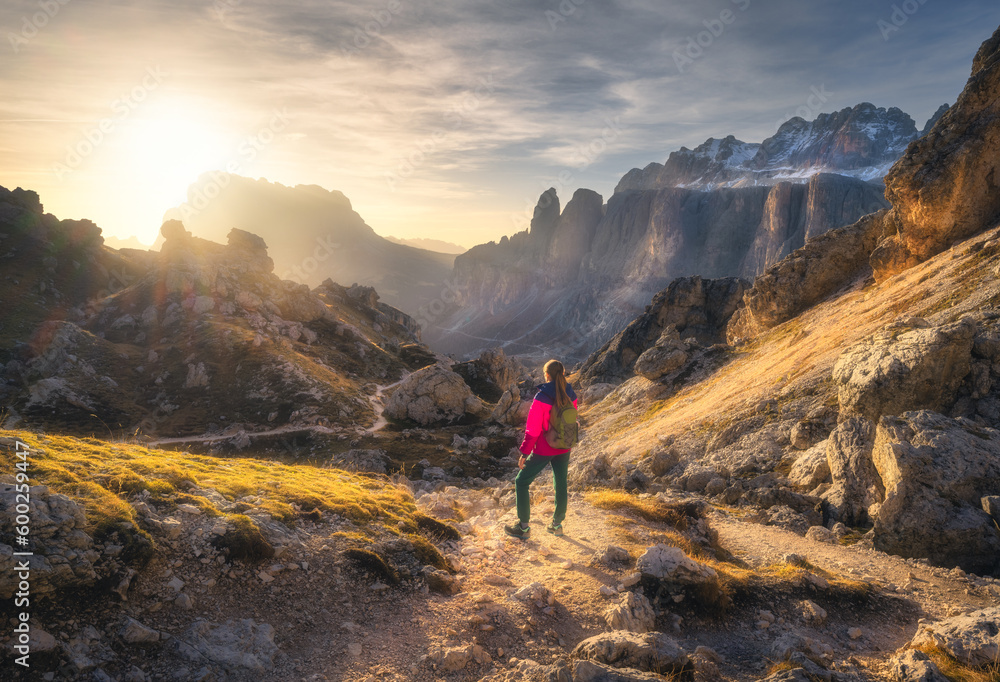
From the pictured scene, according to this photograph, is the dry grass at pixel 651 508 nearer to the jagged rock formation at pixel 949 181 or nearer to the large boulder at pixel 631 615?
the large boulder at pixel 631 615

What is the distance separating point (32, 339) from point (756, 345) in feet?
246

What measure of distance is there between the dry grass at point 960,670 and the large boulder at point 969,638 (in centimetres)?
4

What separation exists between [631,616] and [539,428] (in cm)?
412

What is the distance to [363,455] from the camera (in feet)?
142

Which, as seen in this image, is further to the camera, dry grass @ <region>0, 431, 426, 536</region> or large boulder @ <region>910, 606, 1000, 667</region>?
dry grass @ <region>0, 431, 426, 536</region>

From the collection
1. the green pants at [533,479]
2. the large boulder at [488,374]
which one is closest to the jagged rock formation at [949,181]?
the green pants at [533,479]

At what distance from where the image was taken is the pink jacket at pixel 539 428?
34.7ft

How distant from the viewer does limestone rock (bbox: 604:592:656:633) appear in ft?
25.0

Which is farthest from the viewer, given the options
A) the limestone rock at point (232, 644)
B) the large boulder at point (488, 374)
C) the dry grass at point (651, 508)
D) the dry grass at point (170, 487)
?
the large boulder at point (488, 374)

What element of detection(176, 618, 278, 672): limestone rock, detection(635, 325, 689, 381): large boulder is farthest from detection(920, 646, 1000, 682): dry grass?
detection(635, 325, 689, 381): large boulder

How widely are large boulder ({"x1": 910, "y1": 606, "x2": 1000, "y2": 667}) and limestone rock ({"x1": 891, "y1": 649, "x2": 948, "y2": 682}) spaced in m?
0.40

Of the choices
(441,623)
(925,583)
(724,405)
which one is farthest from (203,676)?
(724,405)

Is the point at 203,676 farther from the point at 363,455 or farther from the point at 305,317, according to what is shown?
the point at 305,317

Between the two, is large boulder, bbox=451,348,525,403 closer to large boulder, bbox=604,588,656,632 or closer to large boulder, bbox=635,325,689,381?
large boulder, bbox=635,325,689,381
